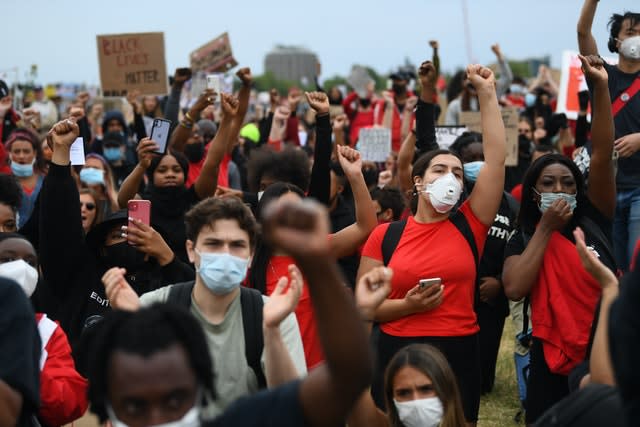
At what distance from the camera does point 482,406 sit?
7.58 metres

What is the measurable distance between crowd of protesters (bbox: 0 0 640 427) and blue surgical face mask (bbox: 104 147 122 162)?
1.89 meters

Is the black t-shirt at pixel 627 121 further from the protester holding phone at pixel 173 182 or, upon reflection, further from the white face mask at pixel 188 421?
the white face mask at pixel 188 421

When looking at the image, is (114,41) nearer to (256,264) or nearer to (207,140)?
(207,140)

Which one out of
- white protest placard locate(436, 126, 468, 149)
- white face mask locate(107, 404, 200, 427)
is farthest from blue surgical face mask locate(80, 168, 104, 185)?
white face mask locate(107, 404, 200, 427)

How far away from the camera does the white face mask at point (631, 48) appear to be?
6.63 meters

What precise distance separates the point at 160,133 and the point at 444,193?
272 centimetres

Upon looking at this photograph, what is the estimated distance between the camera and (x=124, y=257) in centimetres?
543

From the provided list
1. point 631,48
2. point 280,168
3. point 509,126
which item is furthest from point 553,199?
point 509,126

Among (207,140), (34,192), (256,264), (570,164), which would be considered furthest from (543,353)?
(207,140)

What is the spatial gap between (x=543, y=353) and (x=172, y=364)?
299cm

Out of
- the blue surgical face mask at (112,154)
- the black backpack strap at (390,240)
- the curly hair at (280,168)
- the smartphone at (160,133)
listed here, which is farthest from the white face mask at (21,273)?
the blue surgical face mask at (112,154)

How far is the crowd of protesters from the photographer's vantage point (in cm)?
262

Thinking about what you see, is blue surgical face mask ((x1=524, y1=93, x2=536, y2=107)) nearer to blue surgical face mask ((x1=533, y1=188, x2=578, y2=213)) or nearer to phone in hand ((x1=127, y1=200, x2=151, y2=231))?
blue surgical face mask ((x1=533, y1=188, x2=578, y2=213))

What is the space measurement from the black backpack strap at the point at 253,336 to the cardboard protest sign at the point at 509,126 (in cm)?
681
